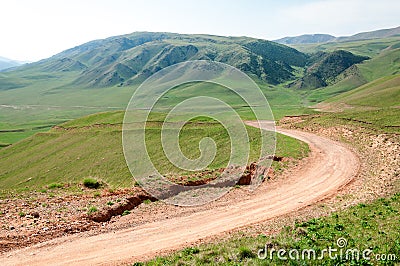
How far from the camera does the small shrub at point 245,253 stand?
13584mm

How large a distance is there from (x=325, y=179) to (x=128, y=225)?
661 inches

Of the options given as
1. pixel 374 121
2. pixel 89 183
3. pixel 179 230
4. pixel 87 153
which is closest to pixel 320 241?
pixel 179 230

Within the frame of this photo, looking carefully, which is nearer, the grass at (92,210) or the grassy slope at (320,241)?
the grassy slope at (320,241)

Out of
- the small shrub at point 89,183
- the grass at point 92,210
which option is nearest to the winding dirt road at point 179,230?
the grass at point 92,210

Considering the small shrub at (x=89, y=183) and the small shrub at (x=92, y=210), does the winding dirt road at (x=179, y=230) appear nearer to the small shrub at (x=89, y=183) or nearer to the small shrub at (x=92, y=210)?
the small shrub at (x=92, y=210)

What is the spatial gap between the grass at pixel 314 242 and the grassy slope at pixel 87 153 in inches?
692

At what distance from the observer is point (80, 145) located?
200ft

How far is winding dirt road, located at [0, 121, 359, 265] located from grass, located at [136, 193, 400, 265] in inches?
77.8

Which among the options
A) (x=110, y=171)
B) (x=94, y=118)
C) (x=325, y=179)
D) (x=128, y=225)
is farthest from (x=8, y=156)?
(x=325, y=179)

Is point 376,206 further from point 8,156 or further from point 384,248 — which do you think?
point 8,156

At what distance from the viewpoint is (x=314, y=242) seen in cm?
1434

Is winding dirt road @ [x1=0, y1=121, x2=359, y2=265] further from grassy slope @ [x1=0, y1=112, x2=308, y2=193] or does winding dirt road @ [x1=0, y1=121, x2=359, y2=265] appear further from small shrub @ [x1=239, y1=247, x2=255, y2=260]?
grassy slope @ [x1=0, y1=112, x2=308, y2=193]

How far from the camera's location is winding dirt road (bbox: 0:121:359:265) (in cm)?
1523

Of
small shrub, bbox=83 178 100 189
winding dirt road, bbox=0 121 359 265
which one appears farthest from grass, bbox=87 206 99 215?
small shrub, bbox=83 178 100 189
